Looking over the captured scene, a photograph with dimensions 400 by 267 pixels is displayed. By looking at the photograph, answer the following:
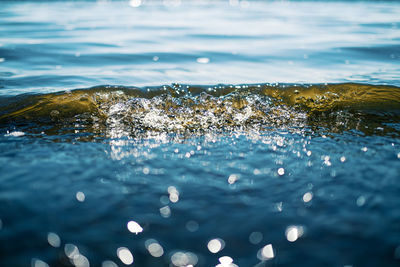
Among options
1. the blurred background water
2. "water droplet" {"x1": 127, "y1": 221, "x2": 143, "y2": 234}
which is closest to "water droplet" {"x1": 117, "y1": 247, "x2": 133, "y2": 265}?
"water droplet" {"x1": 127, "y1": 221, "x2": 143, "y2": 234}

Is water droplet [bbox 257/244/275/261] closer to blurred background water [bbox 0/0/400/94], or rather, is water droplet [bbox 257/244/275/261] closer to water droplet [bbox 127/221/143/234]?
water droplet [bbox 127/221/143/234]

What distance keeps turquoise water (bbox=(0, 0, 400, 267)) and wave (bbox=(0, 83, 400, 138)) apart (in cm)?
3

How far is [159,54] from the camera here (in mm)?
9711

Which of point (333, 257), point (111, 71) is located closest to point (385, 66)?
point (111, 71)

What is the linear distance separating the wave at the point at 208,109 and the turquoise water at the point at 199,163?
0.11 ft

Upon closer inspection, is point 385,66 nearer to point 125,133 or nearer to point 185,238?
point 125,133

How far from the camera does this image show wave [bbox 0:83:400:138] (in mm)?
4945

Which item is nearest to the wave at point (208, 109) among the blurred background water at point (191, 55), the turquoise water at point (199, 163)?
the turquoise water at point (199, 163)

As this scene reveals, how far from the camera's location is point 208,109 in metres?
5.59

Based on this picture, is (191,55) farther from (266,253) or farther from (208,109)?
(266,253)

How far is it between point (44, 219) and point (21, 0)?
124ft


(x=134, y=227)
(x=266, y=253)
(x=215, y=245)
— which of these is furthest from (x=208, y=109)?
(x=266, y=253)

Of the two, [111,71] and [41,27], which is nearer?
[111,71]

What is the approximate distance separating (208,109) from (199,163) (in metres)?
1.98
